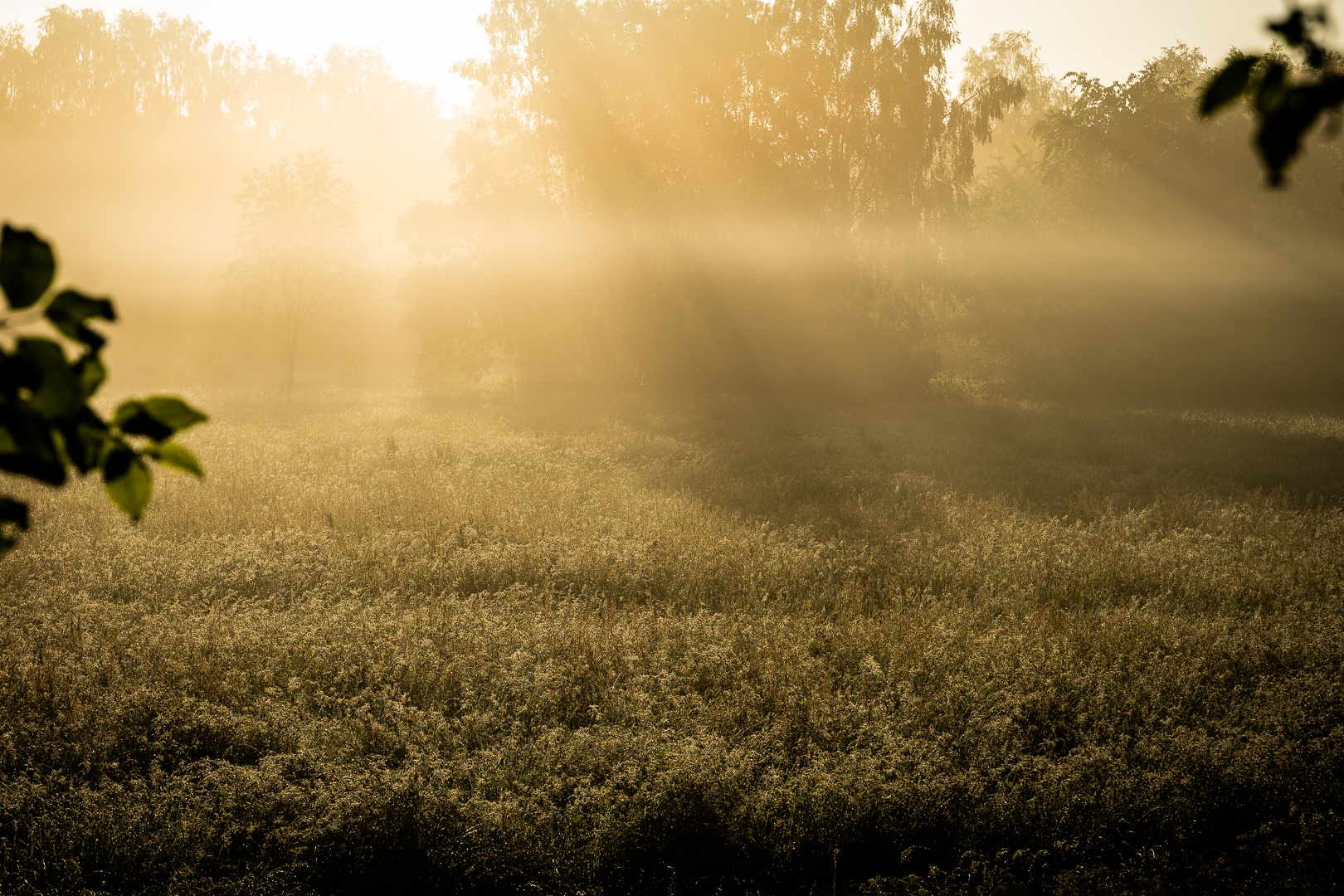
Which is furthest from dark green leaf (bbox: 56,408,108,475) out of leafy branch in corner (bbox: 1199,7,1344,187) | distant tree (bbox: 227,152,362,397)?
distant tree (bbox: 227,152,362,397)

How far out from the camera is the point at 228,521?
891 centimetres

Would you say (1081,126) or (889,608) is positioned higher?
(1081,126)

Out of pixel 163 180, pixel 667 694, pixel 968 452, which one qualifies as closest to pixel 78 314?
pixel 667 694

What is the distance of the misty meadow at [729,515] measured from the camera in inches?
142

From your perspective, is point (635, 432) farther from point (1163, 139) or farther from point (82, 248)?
point (82, 248)

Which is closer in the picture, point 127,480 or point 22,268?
point 22,268

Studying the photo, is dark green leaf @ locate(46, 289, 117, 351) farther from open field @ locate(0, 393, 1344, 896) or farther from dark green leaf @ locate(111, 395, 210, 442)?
open field @ locate(0, 393, 1344, 896)

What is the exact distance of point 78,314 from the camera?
87cm

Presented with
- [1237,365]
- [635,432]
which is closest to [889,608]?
[635,432]

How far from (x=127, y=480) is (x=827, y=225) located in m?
24.7

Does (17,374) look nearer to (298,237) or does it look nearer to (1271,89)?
(1271,89)

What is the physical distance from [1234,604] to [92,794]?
8324 millimetres

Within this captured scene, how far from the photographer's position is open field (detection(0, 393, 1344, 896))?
3553 mm

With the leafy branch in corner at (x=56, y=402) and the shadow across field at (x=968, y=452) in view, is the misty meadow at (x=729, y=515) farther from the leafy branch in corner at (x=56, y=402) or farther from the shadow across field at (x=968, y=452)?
the shadow across field at (x=968, y=452)
